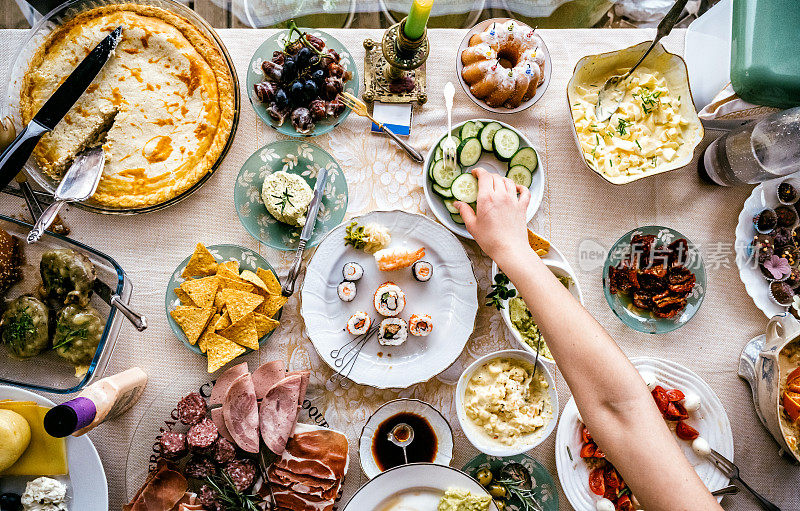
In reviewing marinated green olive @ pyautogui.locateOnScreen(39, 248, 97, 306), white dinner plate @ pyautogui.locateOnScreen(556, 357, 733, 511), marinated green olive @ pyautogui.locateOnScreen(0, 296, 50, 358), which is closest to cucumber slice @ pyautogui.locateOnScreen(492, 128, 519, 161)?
white dinner plate @ pyautogui.locateOnScreen(556, 357, 733, 511)

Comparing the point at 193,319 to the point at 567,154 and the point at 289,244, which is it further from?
the point at 567,154

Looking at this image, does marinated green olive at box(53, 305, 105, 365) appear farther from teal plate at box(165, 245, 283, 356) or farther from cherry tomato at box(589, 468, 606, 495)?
cherry tomato at box(589, 468, 606, 495)

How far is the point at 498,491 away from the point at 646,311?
965 mm

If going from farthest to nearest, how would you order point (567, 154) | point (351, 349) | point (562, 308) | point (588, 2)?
point (588, 2), point (567, 154), point (351, 349), point (562, 308)

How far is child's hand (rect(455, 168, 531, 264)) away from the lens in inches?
77.6

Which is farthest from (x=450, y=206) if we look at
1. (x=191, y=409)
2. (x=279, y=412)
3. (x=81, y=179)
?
(x=81, y=179)

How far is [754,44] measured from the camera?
2.05 meters

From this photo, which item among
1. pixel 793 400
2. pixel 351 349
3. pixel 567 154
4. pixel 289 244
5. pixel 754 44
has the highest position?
pixel 754 44

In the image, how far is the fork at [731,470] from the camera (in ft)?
7.05

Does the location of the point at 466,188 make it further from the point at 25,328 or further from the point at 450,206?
the point at 25,328

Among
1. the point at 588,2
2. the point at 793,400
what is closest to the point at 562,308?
the point at 793,400

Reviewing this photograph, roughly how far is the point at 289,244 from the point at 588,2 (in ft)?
6.28

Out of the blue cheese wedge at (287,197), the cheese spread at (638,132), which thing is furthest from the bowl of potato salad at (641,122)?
the blue cheese wedge at (287,197)

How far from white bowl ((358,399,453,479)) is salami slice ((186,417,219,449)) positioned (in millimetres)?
575
